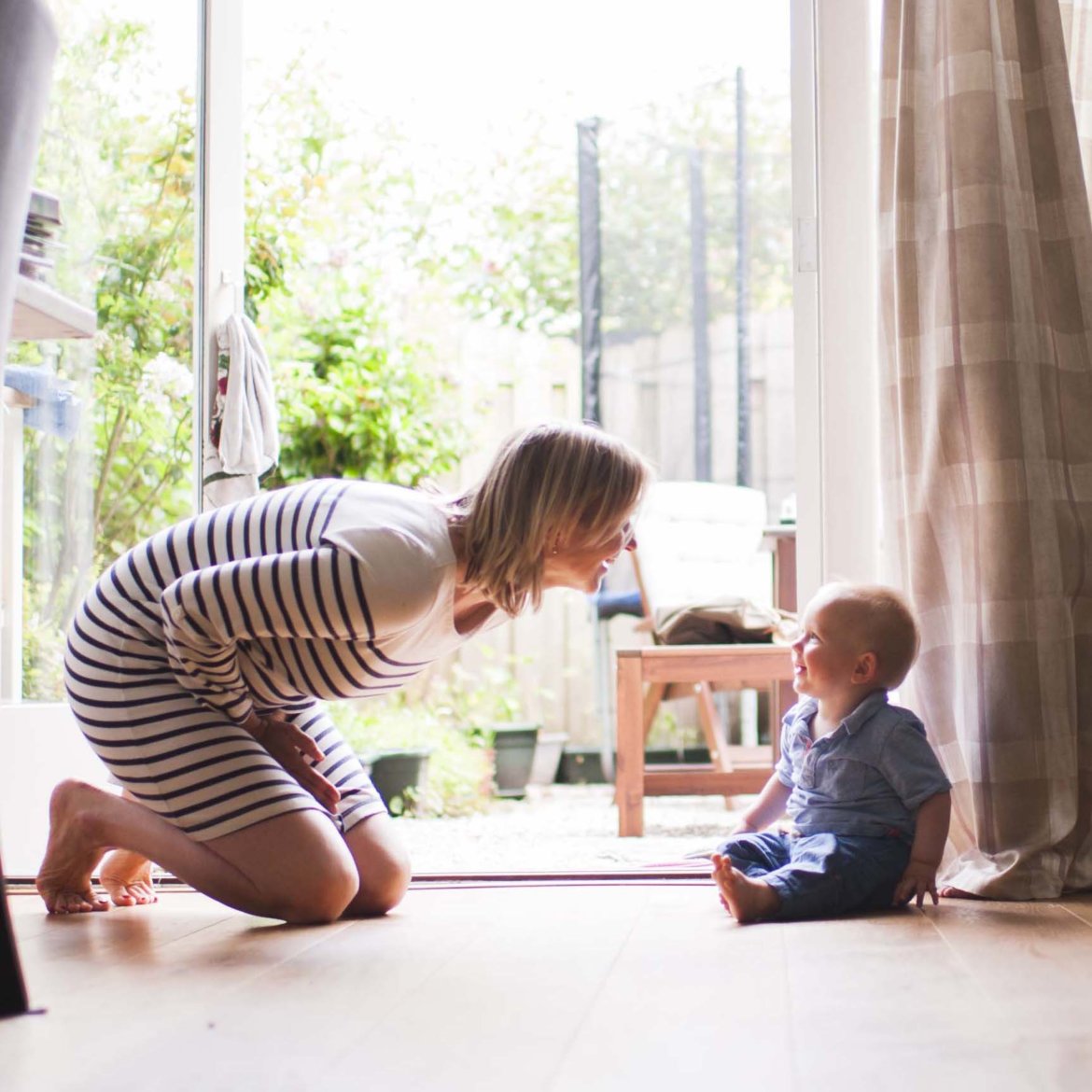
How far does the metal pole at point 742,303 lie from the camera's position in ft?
15.9

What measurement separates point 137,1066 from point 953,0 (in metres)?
1.91

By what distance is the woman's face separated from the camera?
6.00ft

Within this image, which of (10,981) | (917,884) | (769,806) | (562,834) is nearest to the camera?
(10,981)

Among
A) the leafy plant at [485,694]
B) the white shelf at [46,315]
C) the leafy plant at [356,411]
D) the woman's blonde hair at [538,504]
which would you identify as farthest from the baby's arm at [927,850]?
the leafy plant at [356,411]

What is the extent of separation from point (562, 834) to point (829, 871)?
1588mm

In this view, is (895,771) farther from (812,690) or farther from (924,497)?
(924,497)

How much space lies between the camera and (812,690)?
2135 millimetres

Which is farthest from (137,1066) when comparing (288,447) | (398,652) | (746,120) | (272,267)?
(746,120)

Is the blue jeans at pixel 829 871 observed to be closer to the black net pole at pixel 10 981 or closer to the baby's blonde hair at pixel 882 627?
the baby's blonde hair at pixel 882 627

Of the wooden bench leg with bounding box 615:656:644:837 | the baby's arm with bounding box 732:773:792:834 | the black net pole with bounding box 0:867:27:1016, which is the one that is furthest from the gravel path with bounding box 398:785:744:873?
the black net pole with bounding box 0:867:27:1016

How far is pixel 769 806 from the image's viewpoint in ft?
7.45

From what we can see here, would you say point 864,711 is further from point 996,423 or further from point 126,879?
point 126,879

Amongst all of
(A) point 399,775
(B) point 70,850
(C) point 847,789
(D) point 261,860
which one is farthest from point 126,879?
(A) point 399,775

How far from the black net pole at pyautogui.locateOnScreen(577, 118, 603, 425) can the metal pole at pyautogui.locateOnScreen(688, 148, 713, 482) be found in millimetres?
371
